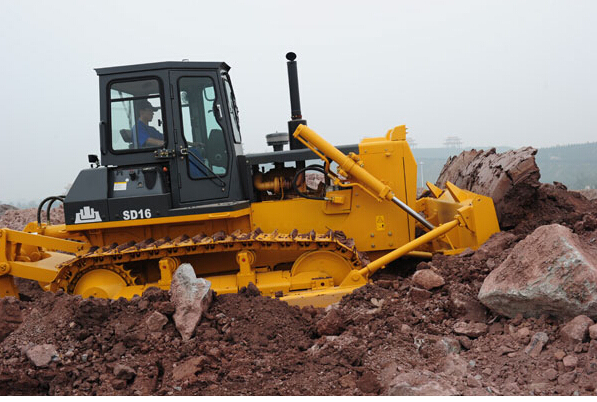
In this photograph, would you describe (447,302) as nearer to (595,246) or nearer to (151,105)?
(595,246)

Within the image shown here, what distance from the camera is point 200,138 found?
637cm

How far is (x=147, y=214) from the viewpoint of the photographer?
6207 millimetres

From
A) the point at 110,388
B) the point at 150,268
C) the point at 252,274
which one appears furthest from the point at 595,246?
the point at 150,268

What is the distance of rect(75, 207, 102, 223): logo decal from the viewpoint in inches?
245

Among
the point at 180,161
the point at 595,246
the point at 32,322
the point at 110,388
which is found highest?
the point at 180,161

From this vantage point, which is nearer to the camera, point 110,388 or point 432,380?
point 432,380

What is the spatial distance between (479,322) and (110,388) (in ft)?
10.3

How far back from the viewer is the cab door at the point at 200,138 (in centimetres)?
627

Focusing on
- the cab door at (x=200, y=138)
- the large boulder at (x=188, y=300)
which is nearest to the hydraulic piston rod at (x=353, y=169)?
the cab door at (x=200, y=138)

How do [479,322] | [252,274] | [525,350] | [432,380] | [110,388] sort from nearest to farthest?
[432,380]
[525,350]
[110,388]
[479,322]
[252,274]

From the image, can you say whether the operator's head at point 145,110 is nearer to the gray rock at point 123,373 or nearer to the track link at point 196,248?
the track link at point 196,248

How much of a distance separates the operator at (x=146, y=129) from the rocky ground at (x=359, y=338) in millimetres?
1962

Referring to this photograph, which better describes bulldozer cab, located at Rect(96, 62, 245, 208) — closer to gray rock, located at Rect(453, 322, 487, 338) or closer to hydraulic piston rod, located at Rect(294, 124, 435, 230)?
hydraulic piston rod, located at Rect(294, 124, 435, 230)

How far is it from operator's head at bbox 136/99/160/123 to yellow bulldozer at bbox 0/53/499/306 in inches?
0.7
